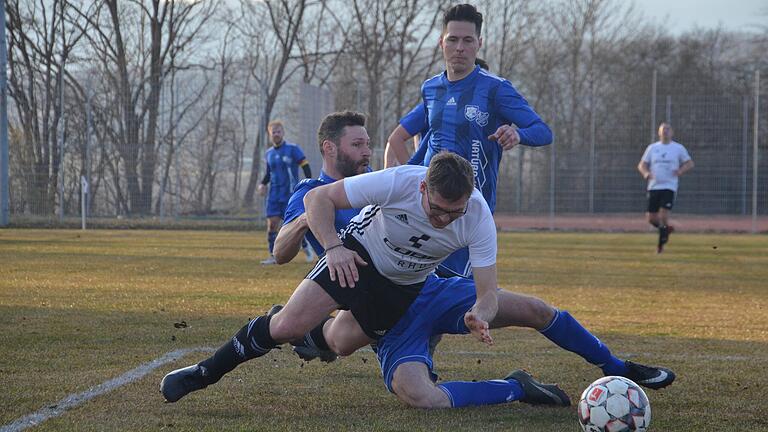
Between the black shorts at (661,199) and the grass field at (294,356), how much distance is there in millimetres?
3288

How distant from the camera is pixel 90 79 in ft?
82.0

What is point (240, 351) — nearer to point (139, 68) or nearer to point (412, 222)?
point (412, 222)

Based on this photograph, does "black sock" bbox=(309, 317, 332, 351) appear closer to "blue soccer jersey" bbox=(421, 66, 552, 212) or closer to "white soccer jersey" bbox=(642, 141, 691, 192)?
"blue soccer jersey" bbox=(421, 66, 552, 212)

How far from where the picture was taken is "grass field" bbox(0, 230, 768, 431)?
4453mm

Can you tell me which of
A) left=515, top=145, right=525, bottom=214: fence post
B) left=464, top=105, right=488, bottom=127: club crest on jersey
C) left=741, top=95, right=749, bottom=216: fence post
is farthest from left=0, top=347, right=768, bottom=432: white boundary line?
left=741, top=95, right=749, bottom=216: fence post

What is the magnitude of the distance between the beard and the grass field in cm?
115

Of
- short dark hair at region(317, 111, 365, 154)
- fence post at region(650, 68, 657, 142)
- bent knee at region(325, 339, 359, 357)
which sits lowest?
bent knee at region(325, 339, 359, 357)

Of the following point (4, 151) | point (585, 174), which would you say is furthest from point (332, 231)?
point (585, 174)

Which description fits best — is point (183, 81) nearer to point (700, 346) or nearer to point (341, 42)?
point (341, 42)

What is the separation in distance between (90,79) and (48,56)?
5206mm

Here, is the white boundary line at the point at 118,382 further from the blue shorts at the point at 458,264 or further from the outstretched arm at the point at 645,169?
the outstretched arm at the point at 645,169

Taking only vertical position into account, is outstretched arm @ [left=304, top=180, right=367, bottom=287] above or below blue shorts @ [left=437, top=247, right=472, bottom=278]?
above

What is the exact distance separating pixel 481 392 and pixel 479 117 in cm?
189

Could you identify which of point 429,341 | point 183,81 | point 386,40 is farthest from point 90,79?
point 429,341
